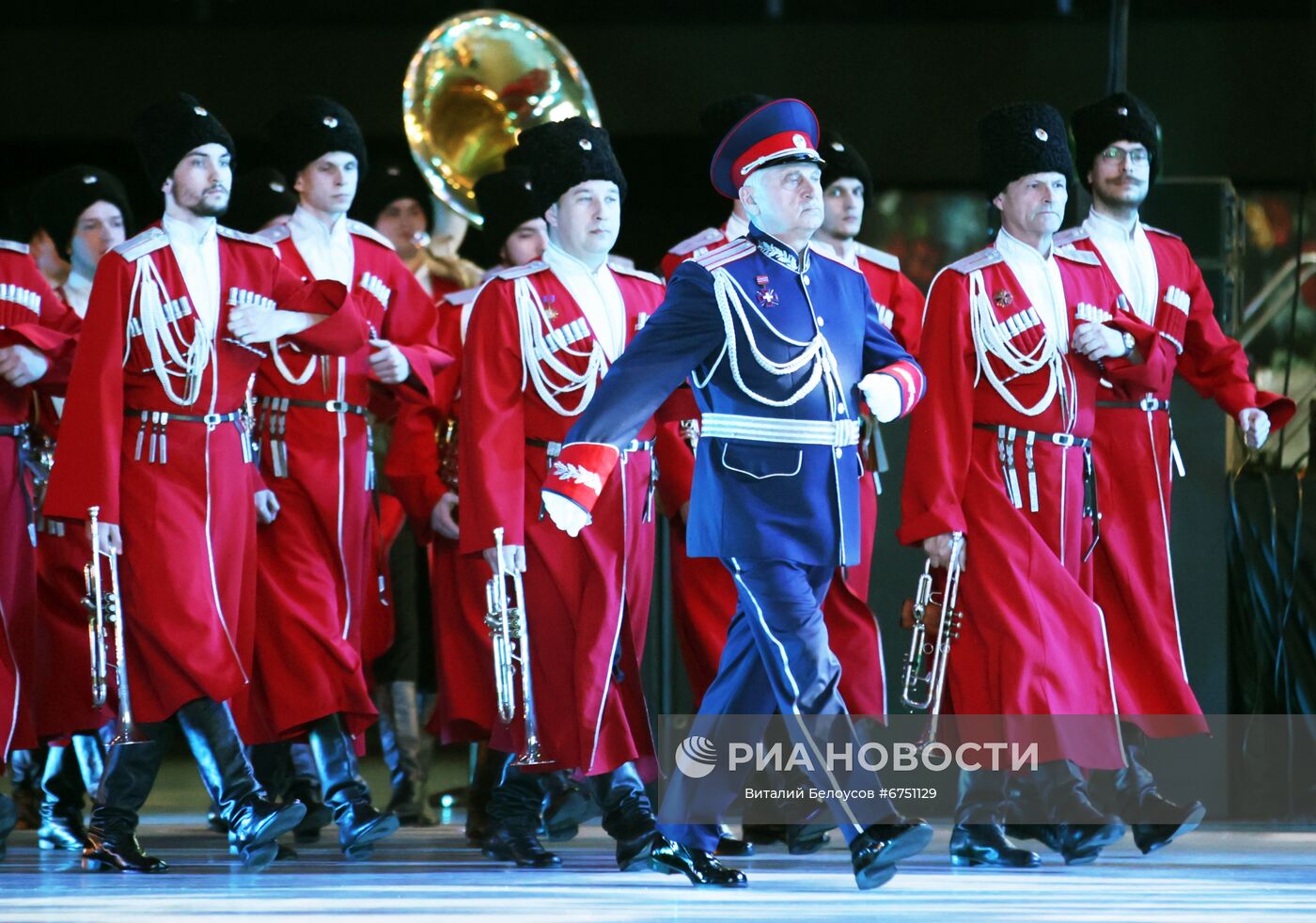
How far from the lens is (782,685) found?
4.77 meters

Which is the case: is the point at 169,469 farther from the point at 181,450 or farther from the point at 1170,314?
the point at 1170,314

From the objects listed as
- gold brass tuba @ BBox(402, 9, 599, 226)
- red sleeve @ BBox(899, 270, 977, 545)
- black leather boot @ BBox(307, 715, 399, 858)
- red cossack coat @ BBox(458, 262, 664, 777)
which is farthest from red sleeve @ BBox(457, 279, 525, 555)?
gold brass tuba @ BBox(402, 9, 599, 226)

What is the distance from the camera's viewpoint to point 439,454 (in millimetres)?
6312

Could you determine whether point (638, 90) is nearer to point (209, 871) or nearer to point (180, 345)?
point (180, 345)

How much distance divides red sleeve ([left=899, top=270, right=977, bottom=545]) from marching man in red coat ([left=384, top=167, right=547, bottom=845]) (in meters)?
1.06

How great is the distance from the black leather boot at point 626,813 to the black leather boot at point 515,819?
0.20m

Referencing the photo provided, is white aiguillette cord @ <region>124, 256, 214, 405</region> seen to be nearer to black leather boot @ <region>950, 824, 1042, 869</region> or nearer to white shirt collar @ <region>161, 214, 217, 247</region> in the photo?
white shirt collar @ <region>161, 214, 217, 247</region>

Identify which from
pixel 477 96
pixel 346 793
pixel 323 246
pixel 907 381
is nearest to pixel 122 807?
pixel 346 793

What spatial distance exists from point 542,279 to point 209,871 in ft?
5.20

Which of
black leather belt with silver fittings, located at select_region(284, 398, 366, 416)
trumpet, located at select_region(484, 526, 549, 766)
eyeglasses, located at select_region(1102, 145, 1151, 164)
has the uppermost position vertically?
eyeglasses, located at select_region(1102, 145, 1151, 164)

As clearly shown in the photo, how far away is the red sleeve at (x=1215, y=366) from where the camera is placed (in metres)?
5.88

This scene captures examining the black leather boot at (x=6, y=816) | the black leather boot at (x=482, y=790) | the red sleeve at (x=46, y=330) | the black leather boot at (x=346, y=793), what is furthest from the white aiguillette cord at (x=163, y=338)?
the black leather boot at (x=482, y=790)

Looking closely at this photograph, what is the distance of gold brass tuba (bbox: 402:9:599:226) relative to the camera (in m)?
7.53

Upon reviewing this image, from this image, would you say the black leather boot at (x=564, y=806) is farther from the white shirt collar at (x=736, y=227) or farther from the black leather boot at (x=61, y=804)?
the white shirt collar at (x=736, y=227)
